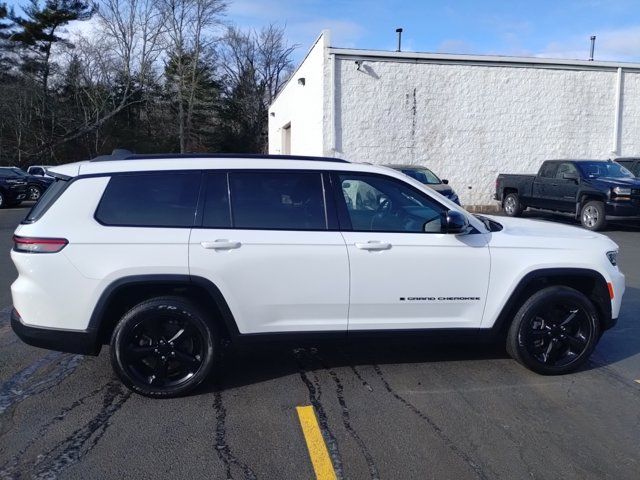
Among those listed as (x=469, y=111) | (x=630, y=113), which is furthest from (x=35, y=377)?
(x=630, y=113)

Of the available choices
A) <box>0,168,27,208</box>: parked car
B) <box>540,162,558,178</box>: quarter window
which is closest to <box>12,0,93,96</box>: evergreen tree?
<box>0,168,27,208</box>: parked car

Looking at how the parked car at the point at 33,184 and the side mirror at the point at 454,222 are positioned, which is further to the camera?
the parked car at the point at 33,184

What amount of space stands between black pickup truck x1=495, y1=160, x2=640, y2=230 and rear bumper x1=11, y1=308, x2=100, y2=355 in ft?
45.3

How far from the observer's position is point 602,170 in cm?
1571

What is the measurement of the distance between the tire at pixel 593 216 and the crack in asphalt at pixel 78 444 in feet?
45.2

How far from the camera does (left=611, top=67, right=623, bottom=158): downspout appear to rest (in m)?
21.5

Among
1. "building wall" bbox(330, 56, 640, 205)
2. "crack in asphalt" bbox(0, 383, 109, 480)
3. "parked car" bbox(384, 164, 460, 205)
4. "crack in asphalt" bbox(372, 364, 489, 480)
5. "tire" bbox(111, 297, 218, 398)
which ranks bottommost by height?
"crack in asphalt" bbox(0, 383, 109, 480)

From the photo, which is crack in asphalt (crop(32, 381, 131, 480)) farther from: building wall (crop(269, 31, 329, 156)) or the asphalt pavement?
building wall (crop(269, 31, 329, 156))

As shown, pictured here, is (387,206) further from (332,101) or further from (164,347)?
(332,101)

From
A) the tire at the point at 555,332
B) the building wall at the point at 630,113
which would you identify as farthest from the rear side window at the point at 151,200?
the building wall at the point at 630,113

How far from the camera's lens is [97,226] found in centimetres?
424

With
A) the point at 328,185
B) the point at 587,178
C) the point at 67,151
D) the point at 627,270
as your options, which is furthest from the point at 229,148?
the point at 328,185

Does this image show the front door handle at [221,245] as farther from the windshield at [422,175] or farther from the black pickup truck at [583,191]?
the black pickup truck at [583,191]

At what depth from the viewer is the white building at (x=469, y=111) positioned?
20.2 meters
